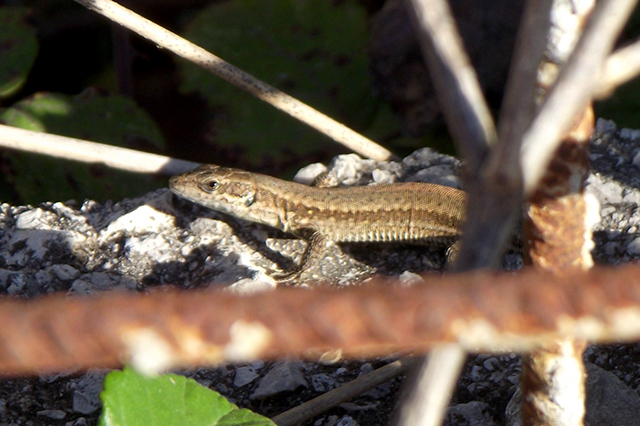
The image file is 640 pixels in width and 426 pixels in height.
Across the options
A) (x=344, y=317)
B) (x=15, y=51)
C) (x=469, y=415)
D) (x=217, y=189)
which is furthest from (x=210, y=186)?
(x=344, y=317)

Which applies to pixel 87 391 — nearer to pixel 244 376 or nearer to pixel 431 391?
pixel 244 376

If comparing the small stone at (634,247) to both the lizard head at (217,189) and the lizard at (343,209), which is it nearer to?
the lizard at (343,209)

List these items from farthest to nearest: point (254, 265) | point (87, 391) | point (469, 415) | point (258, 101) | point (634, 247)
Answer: point (258, 101) → point (254, 265) → point (634, 247) → point (87, 391) → point (469, 415)

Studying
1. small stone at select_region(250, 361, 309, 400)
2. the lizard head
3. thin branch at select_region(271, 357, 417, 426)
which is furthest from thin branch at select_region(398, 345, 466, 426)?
the lizard head

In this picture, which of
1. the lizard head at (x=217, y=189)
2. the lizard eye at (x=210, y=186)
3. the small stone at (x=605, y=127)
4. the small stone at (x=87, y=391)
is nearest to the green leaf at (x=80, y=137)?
the lizard head at (x=217, y=189)

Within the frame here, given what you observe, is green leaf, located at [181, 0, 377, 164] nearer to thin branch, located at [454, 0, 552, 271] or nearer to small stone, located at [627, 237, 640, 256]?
small stone, located at [627, 237, 640, 256]

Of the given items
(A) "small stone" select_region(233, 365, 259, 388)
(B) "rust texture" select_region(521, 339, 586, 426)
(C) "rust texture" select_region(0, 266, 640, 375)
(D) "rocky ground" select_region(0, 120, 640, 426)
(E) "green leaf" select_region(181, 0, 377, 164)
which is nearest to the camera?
(C) "rust texture" select_region(0, 266, 640, 375)
